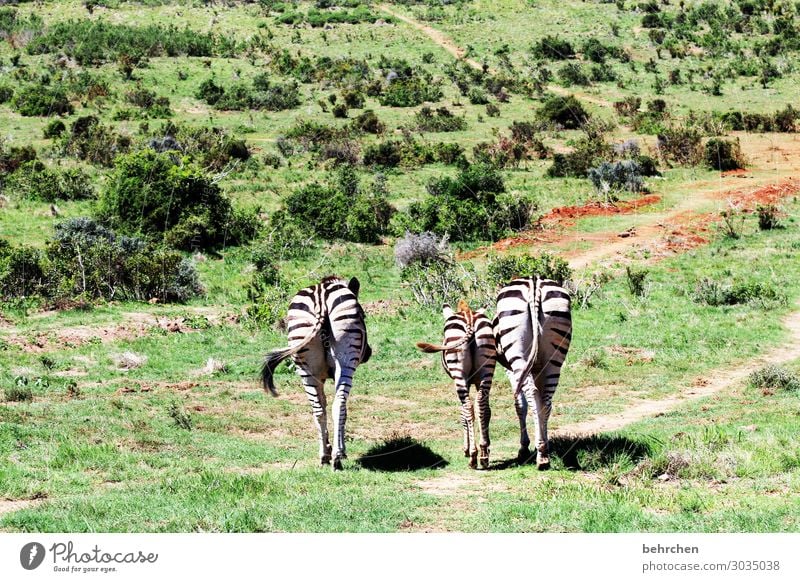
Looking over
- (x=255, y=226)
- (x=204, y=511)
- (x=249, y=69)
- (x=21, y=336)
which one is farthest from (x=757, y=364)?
(x=249, y=69)

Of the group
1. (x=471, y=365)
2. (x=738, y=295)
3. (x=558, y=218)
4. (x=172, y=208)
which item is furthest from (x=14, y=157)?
(x=471, y=365)

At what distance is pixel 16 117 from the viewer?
148 ft

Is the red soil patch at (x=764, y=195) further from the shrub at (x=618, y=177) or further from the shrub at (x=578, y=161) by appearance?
the shrub at (x=578, y=161)

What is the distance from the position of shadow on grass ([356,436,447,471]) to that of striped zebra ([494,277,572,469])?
1.55m

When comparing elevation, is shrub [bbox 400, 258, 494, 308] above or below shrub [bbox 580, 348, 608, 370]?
above

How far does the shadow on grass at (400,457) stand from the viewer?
11.5 meters

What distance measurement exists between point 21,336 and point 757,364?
15086mm

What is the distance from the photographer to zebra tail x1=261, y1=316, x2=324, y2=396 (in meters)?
11.2

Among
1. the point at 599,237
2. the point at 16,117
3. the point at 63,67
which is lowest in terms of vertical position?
the point at 599,237

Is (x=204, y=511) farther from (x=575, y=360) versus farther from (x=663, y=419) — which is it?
(x=575, y=360)

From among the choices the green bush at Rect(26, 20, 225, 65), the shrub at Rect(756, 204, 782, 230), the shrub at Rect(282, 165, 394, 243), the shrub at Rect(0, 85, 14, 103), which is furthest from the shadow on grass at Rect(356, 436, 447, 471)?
the green bush at Rect(26, 20, 225, 65)

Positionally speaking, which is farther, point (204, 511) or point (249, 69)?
point (249, 69)

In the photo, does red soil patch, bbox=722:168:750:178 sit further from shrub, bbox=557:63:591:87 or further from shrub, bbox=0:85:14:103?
shrub, bbox=0:85:14:103

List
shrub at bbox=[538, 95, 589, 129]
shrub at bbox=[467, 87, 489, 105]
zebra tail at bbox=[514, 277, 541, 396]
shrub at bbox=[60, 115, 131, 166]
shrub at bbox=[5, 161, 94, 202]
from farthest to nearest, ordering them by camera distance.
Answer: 1. shrub at bbox=[467, 87, 489, 105]
2. shrub at bbox=[538, 95, 589, 129]
3. shrub at bbox=[60, 115, 131, 166]
4. shrub at bbox=[5, 161, 94, 202]
5. zebra tail at bbox=[514, 277, 541, 396]
